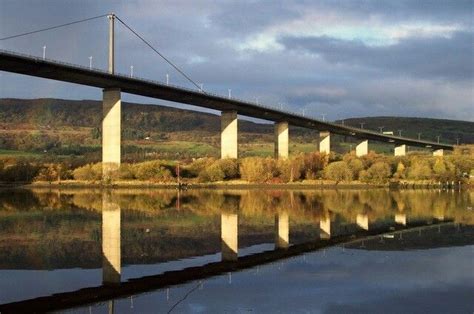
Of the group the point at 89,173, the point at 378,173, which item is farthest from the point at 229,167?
the point at 378,173

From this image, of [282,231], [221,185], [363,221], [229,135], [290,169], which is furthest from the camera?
[229,135]

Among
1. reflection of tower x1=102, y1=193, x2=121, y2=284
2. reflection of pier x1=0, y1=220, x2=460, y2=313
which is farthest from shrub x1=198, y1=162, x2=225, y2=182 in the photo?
reflection of pier x1=0, y1=220, x2=460, y2=313

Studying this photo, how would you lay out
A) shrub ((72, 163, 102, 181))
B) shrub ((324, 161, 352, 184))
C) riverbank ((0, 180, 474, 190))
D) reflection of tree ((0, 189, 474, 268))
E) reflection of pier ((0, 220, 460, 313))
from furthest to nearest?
shrub ((324, 161, 352, 184))
shrub ((72, 163, 102, 181))
riverbank ((0, 180, 474, 190))
reflection of tree ((0, 189, 474, 268))
reflection of pier ((0, 220, 460, 313))

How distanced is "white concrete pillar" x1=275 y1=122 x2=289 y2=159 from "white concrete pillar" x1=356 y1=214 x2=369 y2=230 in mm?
54676

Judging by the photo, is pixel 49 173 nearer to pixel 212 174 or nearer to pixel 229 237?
pixel 212 174

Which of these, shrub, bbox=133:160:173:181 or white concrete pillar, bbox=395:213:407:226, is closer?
white concrete pillar, bbox=395:213:407:226

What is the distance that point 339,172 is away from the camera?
249ft

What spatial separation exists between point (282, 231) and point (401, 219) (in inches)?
344

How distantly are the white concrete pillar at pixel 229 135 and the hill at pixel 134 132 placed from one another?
23.4 metres

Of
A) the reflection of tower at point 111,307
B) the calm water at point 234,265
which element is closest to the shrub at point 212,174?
the calm water at point 234,265

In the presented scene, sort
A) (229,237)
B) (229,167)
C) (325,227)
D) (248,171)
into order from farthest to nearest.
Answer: (229,167), (248,171), (325,227), (229,237)

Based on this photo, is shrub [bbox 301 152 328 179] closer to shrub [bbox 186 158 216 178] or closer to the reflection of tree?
shrub [bbox 186 158 216 178]

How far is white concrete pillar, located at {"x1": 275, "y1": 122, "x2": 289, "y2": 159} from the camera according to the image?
86.1 metres

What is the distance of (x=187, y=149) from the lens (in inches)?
4953
